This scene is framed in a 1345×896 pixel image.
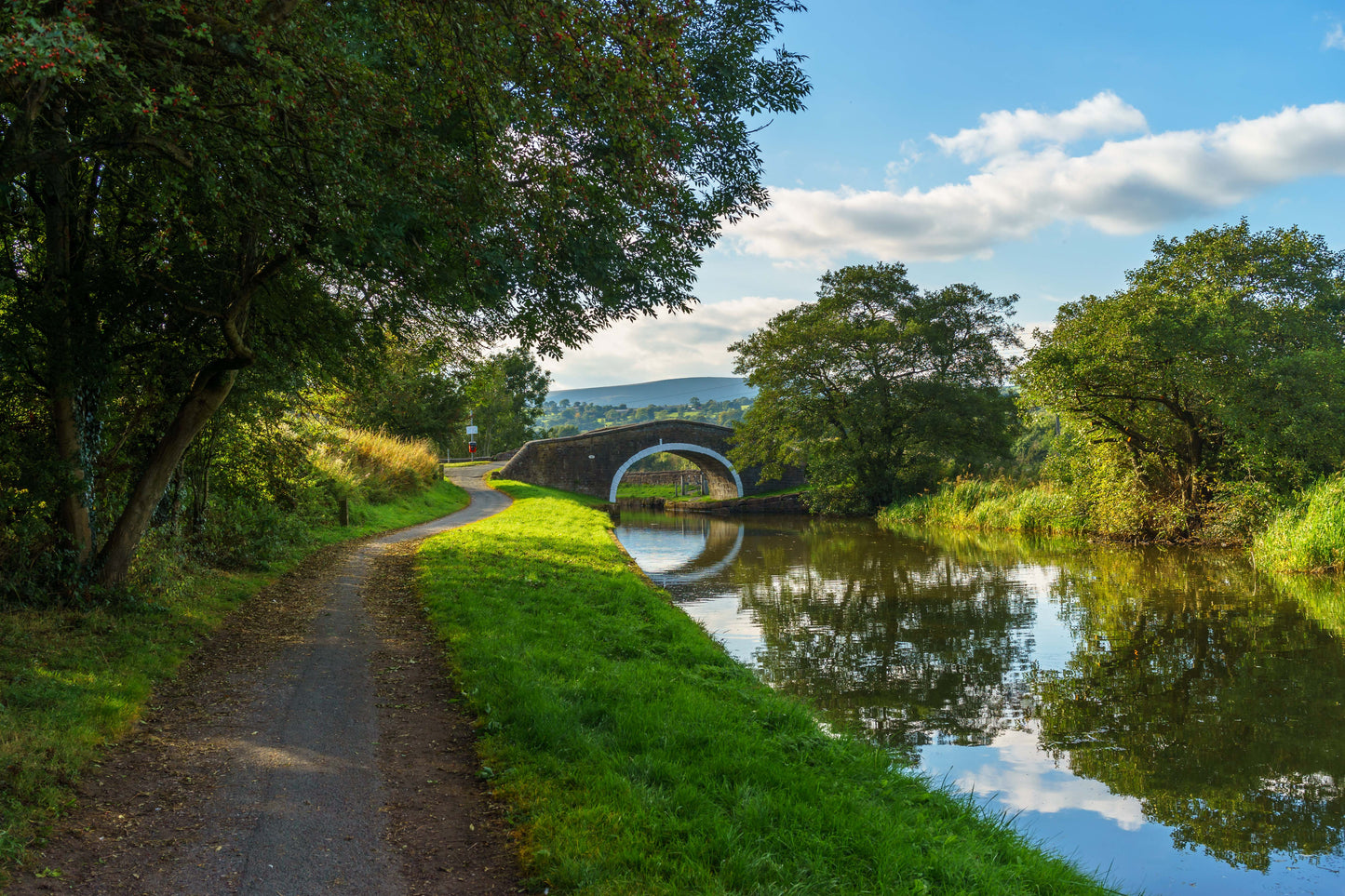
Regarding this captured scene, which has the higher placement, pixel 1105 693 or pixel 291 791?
pixel 291 791

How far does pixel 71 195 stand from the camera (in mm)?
6301

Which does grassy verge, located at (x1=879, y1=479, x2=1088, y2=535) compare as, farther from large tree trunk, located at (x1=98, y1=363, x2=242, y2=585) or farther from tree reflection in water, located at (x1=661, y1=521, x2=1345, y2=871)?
large tree trunk, located at (x1=98, y1=363, x2=242, y2=585)

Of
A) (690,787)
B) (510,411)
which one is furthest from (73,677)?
(510,411)

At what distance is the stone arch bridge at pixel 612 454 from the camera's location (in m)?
39.4

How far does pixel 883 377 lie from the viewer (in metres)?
28.1

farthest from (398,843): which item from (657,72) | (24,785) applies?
(657,72)

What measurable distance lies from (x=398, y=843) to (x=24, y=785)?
1.77 metres

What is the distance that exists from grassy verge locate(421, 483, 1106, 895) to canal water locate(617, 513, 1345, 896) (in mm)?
1056

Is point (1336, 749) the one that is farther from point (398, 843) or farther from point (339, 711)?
point (339, 711)

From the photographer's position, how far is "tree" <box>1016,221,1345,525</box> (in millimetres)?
14320

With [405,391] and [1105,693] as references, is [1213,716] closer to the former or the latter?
[1105,693]

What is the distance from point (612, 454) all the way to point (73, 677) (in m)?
35.7

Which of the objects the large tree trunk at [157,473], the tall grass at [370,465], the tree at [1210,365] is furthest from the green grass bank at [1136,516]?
the large tree trunk at [157,473]

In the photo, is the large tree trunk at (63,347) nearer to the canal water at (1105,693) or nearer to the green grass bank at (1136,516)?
the canal water at (1105,693)
